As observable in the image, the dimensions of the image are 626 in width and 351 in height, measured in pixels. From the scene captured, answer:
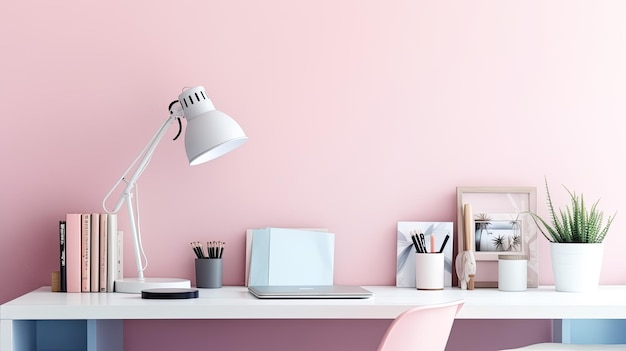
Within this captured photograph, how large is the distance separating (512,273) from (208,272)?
89 cm

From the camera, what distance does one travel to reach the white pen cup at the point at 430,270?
240 cm

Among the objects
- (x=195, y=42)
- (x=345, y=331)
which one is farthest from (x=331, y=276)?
→ (x=195, y=42)

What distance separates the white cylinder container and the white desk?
111mm

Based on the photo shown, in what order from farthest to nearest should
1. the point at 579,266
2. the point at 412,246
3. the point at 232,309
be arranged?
the point at 412,246 → the point at 579,266 → the point at 232,309

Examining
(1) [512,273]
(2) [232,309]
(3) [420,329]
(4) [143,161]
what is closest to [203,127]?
(4) [143,161]

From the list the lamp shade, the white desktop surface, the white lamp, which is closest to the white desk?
the white desktop surface

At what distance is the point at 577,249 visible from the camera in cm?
238

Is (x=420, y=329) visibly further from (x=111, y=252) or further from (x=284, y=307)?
(x=111, y=252)

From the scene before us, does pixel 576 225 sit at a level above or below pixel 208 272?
above

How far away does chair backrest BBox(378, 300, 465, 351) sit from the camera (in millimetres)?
1672

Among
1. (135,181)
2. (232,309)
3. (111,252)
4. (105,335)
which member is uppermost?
(135,181)

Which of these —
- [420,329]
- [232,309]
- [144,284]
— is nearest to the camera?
[420,329]

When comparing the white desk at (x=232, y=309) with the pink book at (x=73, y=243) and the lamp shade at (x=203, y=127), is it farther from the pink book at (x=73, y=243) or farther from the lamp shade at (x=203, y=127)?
the lamp shade at (x=203, y=127)

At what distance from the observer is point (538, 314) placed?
2068mm
